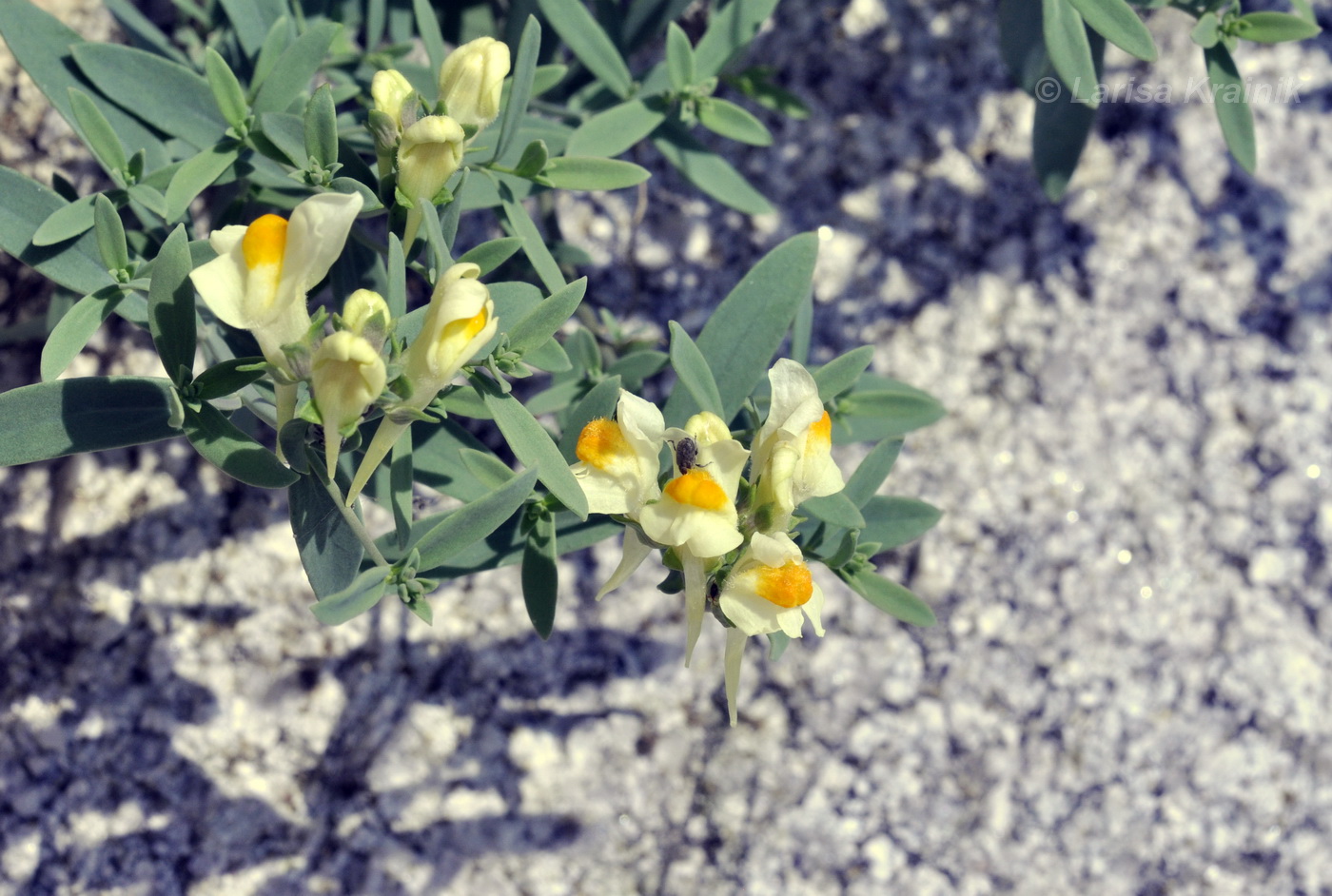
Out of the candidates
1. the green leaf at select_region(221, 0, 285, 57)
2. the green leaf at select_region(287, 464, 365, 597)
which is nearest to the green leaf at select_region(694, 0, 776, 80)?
the green leaf at select_region(221, 0, 285, 57)

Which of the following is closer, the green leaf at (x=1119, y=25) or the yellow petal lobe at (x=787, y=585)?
the yellow petal lobe at (x=787, y=585)

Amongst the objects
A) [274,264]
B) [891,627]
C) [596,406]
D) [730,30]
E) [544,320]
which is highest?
[730,30]

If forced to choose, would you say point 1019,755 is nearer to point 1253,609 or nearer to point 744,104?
point 1253,609

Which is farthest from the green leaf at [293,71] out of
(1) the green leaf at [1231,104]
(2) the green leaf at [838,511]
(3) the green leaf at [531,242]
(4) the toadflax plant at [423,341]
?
(1) the green leaf at [1231,104]

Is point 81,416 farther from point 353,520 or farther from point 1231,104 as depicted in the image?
point 1231,104

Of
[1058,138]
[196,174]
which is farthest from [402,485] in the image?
[1058,138]

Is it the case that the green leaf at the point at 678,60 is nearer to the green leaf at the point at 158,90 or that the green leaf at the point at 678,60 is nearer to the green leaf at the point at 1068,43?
the green leaf at the point at 1068,43
